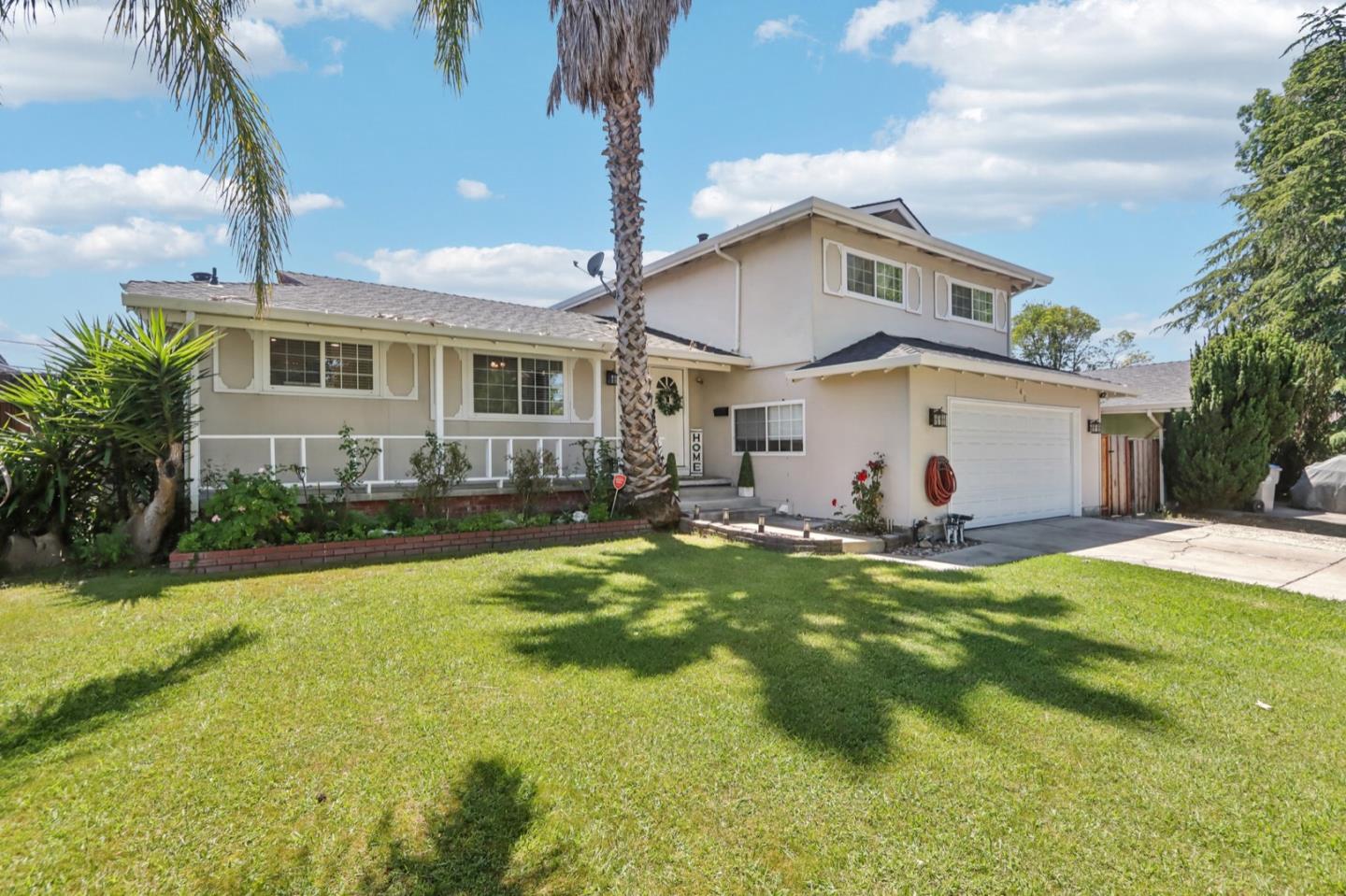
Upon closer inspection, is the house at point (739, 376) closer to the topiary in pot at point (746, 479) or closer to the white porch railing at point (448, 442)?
the white porch railing at point (448, 442)

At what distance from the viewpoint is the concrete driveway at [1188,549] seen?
742 centimetres

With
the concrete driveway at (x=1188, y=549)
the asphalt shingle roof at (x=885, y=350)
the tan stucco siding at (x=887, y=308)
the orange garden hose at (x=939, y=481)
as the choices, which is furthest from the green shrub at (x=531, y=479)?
the orange garden hose at (x=939, y=481)


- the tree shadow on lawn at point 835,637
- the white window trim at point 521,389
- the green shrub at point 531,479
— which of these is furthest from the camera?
the white window trim at point 521,389

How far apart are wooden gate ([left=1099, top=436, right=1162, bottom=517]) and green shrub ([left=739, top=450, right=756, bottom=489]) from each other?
25.8ft

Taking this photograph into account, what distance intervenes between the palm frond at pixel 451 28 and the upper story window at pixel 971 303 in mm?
10909

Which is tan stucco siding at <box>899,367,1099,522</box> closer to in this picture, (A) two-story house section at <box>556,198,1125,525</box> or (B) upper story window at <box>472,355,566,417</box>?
(A) two-story house section at <box>556,198,1125,525</box>

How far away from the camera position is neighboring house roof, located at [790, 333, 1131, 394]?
9.55m

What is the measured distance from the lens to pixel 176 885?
2.23 metres

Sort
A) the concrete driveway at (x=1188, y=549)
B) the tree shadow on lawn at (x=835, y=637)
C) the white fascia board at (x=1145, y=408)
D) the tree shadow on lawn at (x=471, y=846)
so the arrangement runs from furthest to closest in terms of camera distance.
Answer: the white fascia board at (x=1145, y=408)
the concrete driveway at (x=1188, y=549)
the tree shadow on lawn at (x=835, y=637)
the tree shadow on lawn at (x=471, y=846)

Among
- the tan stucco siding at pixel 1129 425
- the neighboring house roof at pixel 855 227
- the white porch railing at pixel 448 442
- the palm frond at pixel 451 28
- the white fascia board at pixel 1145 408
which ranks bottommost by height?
the white porch railing at pixel 448 442

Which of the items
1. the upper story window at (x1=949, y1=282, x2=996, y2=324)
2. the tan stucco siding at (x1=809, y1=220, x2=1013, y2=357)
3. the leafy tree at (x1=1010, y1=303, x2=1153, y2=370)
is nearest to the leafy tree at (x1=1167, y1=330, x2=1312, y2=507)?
the tan stucco siding at (x1=809, y1=220, x2=1013, y2=357)

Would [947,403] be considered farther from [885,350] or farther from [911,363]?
[911,363]

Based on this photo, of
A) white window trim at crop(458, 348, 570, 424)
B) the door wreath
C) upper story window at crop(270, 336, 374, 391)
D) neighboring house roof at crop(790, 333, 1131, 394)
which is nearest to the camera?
neighboring house roof at crop(790, 333, 1131, 394)

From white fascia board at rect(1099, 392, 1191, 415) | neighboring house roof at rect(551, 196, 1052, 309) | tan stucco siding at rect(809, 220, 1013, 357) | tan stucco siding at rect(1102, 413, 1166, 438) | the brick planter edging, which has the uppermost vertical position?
neighboring house roof at rect(551, 196, 1052, 309)
